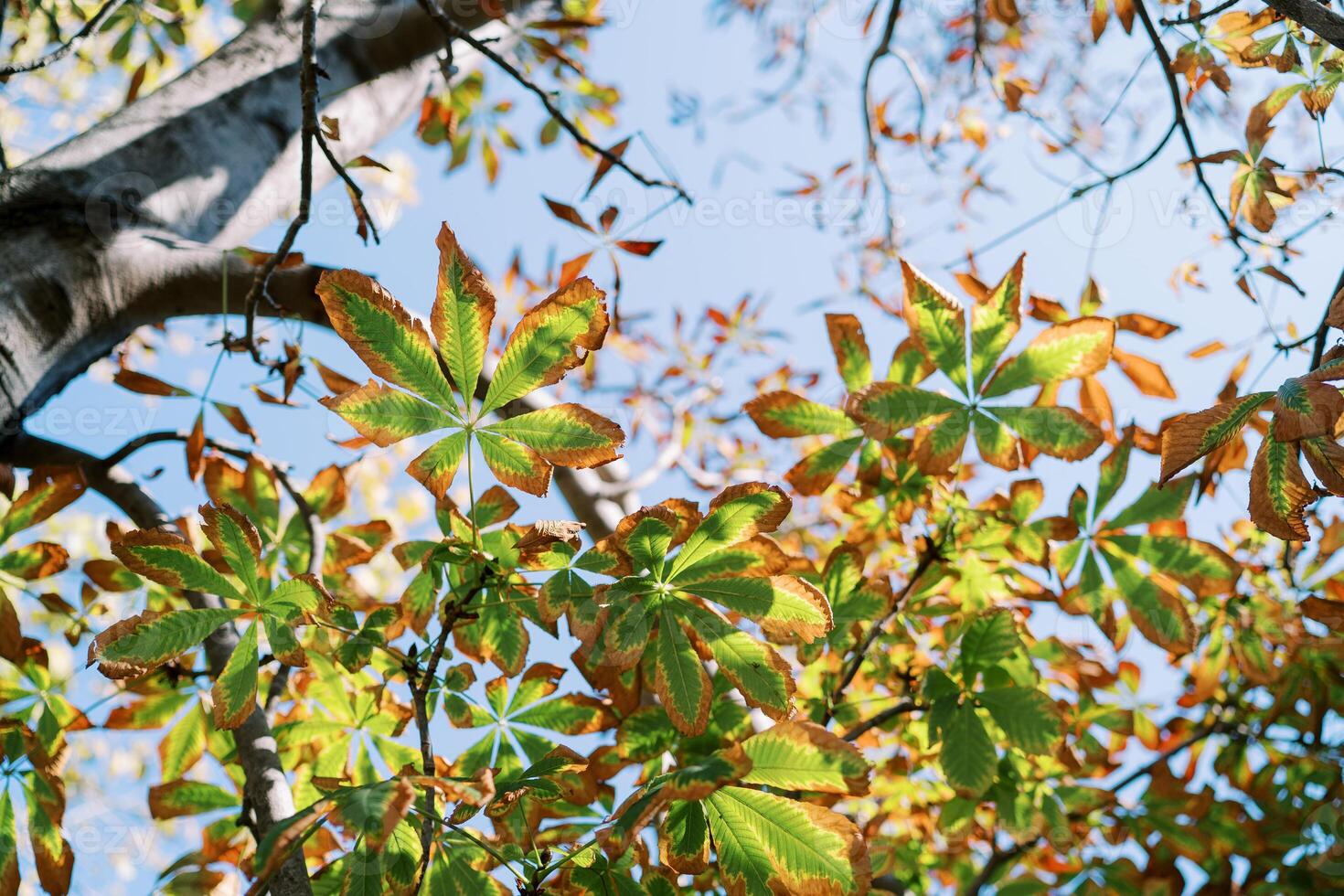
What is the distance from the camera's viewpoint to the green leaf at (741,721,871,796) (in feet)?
1.95

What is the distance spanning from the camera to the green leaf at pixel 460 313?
0.68 metres

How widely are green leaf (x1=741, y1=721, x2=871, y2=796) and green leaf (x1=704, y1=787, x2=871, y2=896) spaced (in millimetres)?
20

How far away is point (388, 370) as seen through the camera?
2.27 feet

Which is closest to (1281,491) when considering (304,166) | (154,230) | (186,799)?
(304,166)

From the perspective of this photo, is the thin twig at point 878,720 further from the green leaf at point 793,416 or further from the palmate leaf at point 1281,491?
the palmate leaf at point 1281,491

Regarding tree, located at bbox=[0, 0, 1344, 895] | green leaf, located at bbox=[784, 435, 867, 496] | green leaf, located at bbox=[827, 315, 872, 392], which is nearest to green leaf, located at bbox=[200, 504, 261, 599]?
tree, located at bbox=[0, 0, 1344, 895]

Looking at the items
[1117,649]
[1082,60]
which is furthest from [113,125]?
[1082,60]

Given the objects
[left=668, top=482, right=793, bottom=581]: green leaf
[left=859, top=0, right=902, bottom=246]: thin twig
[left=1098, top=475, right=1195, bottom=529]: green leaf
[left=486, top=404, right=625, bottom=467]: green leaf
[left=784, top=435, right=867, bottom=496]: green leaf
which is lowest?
[left=1098, top=475, right=1195, bottom=529]: green leaf

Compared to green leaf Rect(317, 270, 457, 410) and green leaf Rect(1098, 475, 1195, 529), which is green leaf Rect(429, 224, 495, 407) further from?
green leaf Rect(1098, 475, 1195, 529)

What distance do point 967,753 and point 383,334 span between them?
747mm

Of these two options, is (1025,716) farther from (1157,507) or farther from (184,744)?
(184,744)

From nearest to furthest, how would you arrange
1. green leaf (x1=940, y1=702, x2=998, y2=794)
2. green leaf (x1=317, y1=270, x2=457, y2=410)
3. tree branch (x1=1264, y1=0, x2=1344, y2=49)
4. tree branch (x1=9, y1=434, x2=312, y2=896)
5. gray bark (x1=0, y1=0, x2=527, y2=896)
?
tree branch (x1=1264, y1=0, x2=1344, y2=49)
green leaf (x1=317, y1=270, x2=457, y2=410)
tree branch (x1=9, y1=434, x2=312, y2=896)
green leaf (x1=940, y1=702, x2=998, y2=794)
gray bark (x1=0, y1=0, x2=527, y2=896)

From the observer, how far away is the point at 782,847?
625mm

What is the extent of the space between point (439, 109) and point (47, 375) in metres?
1.22
